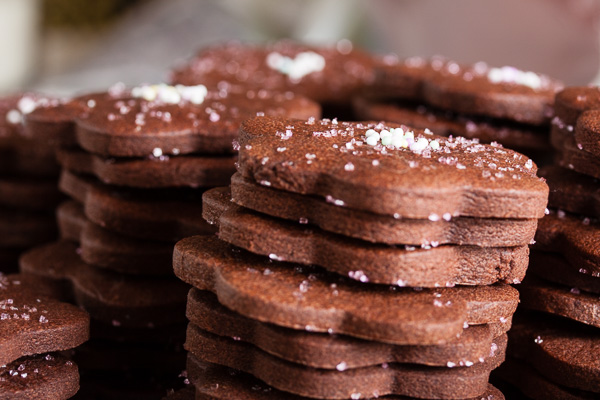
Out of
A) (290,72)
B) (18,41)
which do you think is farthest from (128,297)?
(18,41)

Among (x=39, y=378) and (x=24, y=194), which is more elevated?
(x=24, y=194)

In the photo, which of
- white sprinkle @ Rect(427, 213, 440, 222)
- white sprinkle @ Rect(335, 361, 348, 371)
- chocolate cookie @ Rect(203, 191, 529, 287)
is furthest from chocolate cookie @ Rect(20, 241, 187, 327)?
white sprinkle @ Rect(427, 213, 440, 222)

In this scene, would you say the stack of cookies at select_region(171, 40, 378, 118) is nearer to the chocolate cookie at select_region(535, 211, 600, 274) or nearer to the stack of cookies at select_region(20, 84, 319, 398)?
the stack of cookies at select_region(20, 84, 319, 398)

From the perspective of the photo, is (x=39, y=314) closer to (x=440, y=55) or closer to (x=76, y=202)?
(x=76, y=202)

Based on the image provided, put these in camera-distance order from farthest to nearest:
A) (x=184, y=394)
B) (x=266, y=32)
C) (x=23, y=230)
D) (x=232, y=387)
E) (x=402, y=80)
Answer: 1. (x=266, y=32)
2. (x=23, y=230)
3. (x=402, y=80)
4. (x=184, y=394)
5. (x=232, y=387)

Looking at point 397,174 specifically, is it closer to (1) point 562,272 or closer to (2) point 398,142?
(2) point 398,142

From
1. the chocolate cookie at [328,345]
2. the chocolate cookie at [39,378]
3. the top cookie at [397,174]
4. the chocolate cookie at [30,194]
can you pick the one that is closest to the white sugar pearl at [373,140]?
the top cookie at [397,174]

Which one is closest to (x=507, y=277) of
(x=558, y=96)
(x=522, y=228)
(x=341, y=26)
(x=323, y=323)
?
(x=522, y=228)
